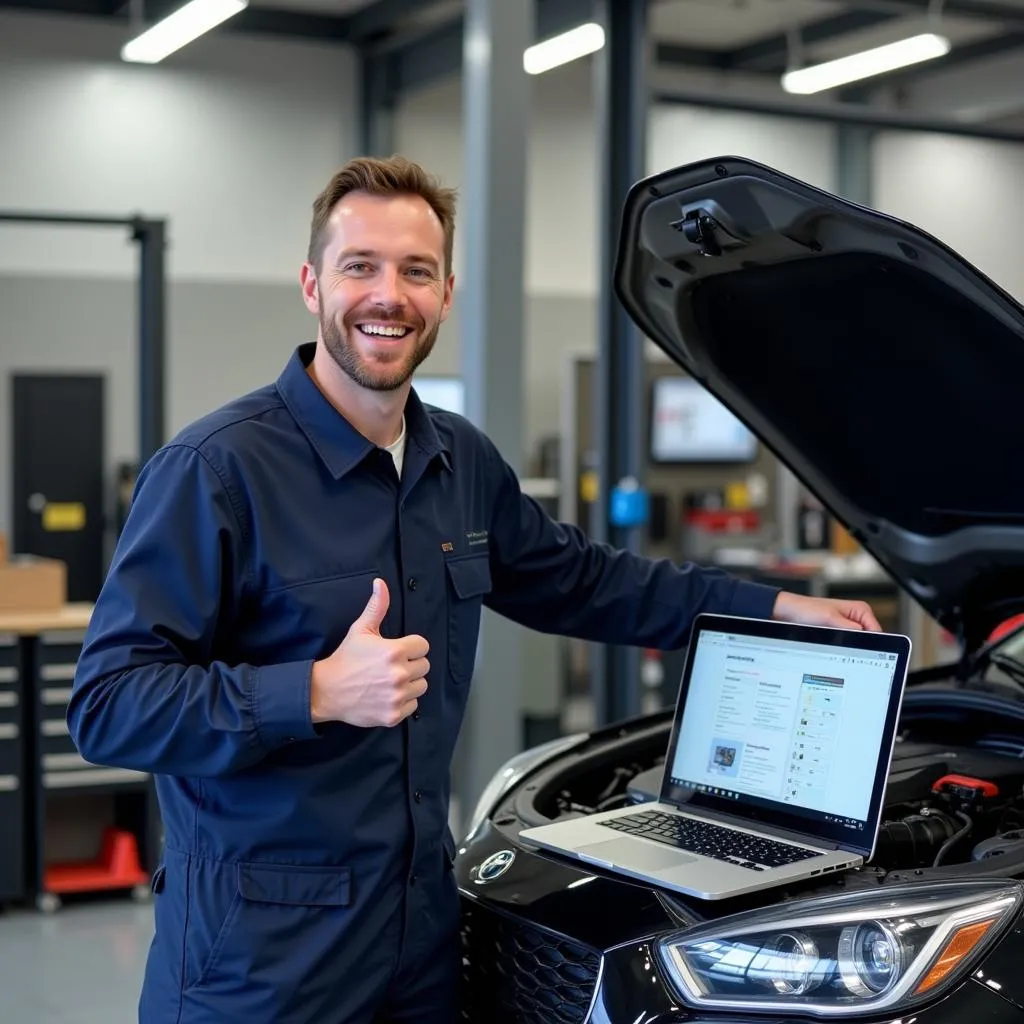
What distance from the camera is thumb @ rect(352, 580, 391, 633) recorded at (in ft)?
4.99

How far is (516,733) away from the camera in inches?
161

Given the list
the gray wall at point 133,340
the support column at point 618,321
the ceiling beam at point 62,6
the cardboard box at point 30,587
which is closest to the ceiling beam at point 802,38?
the gray wall at point 133,340

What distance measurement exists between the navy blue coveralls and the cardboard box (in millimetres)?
3047

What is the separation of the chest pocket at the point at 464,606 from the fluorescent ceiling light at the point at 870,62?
685 centimetres

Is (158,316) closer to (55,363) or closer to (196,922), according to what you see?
(196,922)

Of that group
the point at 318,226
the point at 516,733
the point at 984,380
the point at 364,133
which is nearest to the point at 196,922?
the point at 318,226

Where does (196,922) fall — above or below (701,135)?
below

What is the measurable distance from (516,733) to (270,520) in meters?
Answer: 2.56

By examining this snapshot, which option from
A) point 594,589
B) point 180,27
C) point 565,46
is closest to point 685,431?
point 565,46

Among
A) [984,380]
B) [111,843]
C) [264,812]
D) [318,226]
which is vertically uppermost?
[318,226]

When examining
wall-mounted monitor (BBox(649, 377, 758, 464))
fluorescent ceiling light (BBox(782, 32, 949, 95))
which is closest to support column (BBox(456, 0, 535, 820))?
wall-mounted monitor (BBox(649, 377, 758, 464))

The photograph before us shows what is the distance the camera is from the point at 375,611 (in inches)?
60.4

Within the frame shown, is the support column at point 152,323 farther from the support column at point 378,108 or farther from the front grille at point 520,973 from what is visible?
the support column at point 378,108

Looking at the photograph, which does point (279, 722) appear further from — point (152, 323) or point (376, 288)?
point (152, 323)
